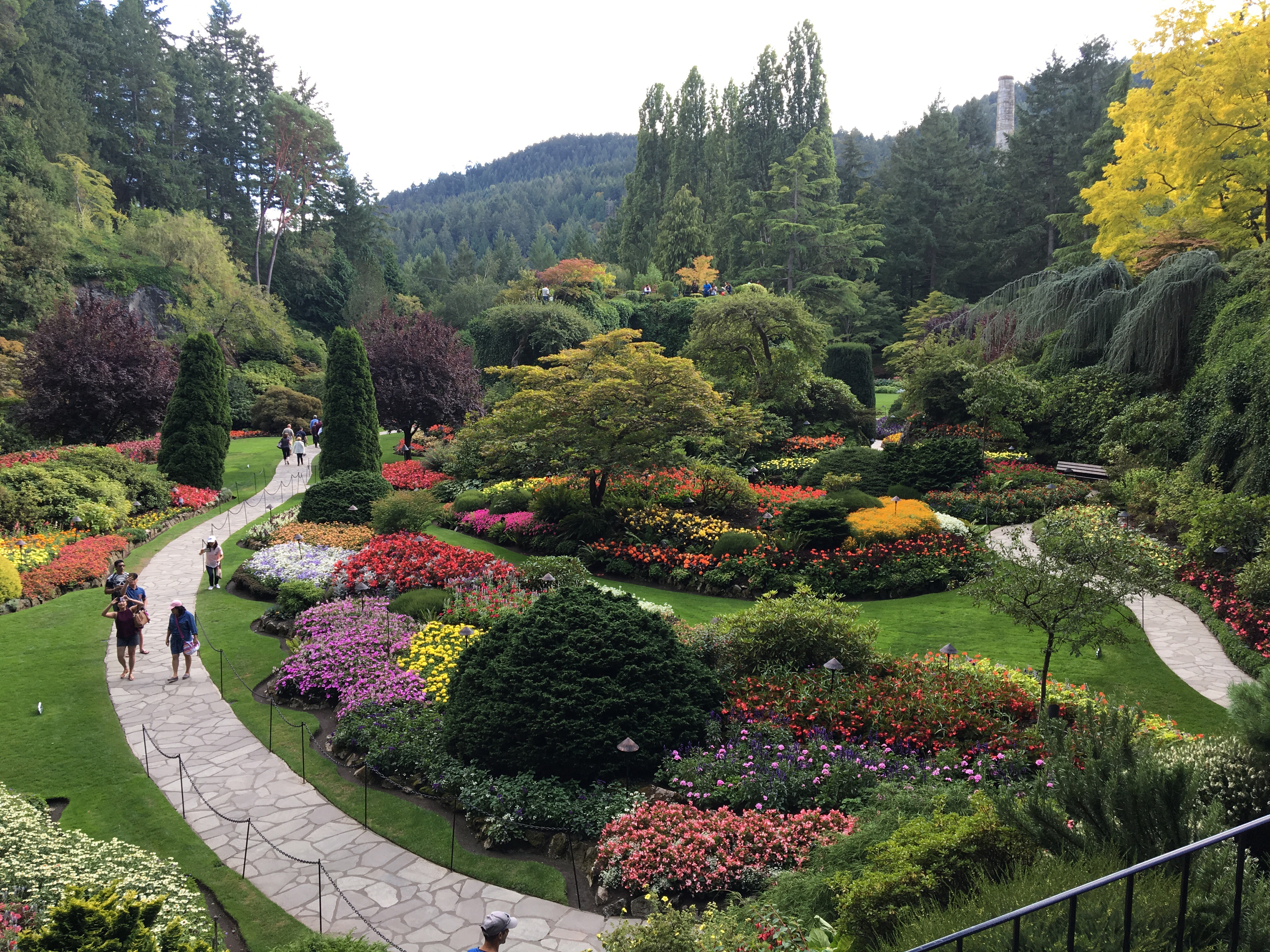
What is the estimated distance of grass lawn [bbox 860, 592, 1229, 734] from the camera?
8.91 meters

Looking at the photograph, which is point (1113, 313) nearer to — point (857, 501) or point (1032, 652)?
point (857, 501)

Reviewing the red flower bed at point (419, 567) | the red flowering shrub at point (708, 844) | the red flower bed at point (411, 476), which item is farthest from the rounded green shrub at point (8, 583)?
the red flowering shrub at point (708, 844)

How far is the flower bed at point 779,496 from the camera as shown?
54.4 ft

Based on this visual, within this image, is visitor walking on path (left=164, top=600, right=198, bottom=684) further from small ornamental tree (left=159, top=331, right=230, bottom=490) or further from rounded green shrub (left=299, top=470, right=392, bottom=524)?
small ornamental tree (left=159, top=331, right=230, bottom=490)

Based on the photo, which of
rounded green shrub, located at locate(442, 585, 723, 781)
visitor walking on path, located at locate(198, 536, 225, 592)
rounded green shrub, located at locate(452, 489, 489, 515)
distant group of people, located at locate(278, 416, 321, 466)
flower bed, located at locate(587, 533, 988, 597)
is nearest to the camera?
rounded green shrub, located at locate(442, 585, 723, 781)

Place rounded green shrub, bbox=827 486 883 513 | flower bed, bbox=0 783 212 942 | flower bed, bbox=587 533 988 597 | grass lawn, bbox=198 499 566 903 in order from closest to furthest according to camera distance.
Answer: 1. flower bed, bbox=0 783 212 942
2. grass lawn, bbox=198 499 566 903
3. flower bed, bbox=587 533 988 597
4. rounded green shrub, bbox=827 486 883 513

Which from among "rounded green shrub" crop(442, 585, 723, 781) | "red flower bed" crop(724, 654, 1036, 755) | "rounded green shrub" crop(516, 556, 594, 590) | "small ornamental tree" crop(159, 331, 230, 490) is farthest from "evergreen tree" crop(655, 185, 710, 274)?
"rounded green shrub" crop(442, 585, 723, 781)

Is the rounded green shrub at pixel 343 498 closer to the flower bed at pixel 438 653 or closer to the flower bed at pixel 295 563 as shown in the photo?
the flower bed at pixel 295 563

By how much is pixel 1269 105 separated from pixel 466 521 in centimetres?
2102

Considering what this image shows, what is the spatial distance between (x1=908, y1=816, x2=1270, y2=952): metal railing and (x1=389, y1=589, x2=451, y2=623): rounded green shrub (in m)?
9.15

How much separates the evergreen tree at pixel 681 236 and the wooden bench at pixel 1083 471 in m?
30.3

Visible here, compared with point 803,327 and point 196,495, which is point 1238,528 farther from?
point 196,495

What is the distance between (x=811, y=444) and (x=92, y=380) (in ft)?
66.0

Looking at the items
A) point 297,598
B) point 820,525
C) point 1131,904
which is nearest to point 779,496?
point 820,525
